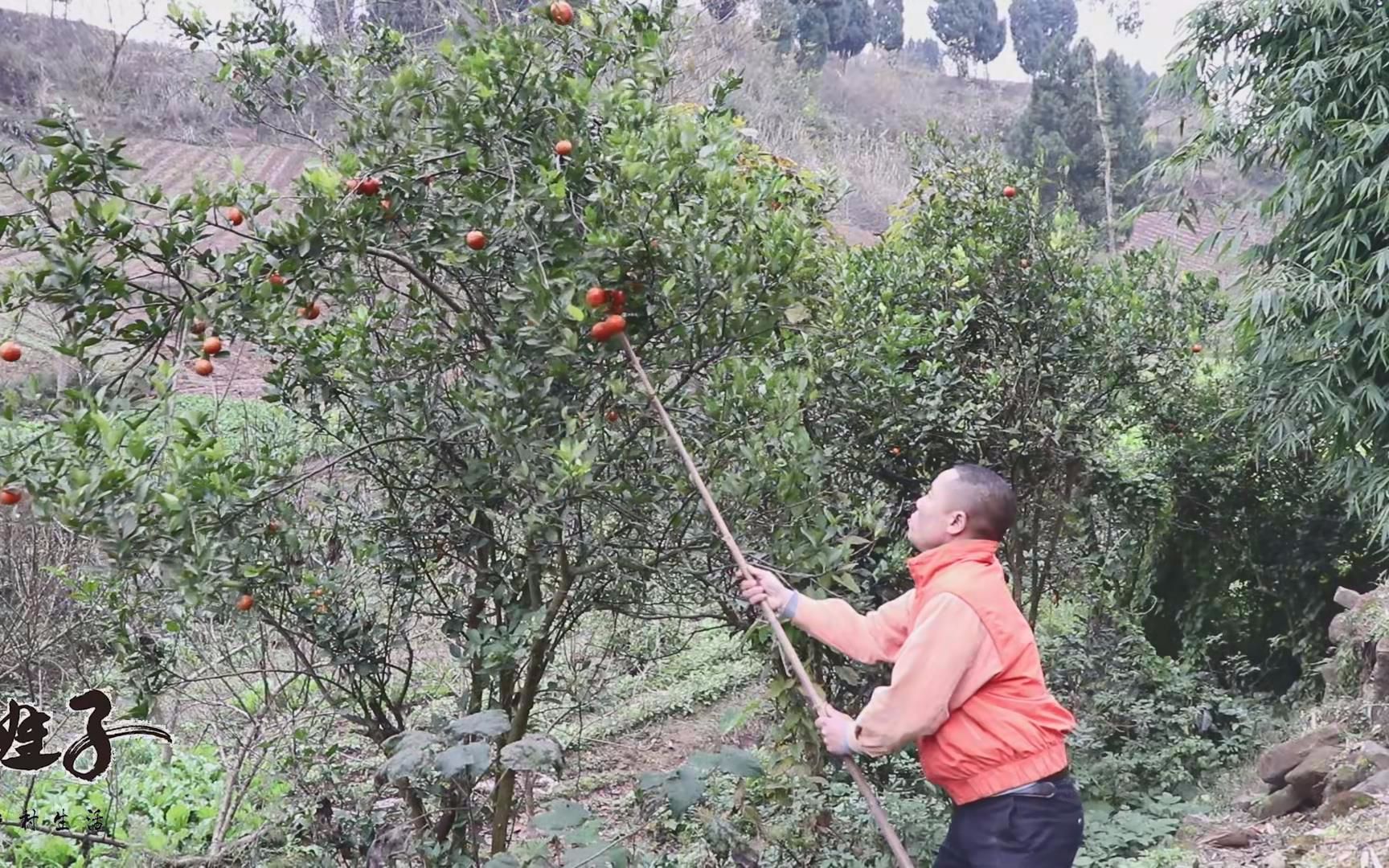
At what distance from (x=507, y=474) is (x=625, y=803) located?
11.0 feet

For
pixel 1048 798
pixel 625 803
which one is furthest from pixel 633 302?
pixel 625 803

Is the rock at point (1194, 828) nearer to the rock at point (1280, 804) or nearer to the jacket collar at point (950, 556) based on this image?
the rock at point (1280, 804)

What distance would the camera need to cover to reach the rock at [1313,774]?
4141 mm

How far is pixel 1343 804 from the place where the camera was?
374 cm

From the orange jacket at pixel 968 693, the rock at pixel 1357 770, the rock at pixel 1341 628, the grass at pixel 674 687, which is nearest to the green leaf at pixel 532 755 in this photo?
the orange jacket at pixel 968 693

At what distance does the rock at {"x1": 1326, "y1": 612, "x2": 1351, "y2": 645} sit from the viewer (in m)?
5.36

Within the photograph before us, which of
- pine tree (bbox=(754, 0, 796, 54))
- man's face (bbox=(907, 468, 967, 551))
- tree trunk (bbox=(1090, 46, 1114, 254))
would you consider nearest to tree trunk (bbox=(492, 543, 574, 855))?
man's face (bbox=(907, 468, 967, 551))

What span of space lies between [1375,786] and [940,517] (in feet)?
8.54

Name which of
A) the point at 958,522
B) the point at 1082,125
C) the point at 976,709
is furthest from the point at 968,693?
the point at 1082,125

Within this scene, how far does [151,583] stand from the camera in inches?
101

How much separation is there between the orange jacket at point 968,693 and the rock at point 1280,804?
8.85 ft

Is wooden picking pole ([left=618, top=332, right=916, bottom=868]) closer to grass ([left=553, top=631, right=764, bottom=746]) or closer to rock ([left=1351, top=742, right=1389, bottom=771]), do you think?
rock ([left=1351, top=742, right=1389, bottom=771])

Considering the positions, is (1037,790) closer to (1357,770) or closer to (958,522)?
(958,522)

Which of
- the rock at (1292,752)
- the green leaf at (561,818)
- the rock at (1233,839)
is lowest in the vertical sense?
the rock at (1233,839)
